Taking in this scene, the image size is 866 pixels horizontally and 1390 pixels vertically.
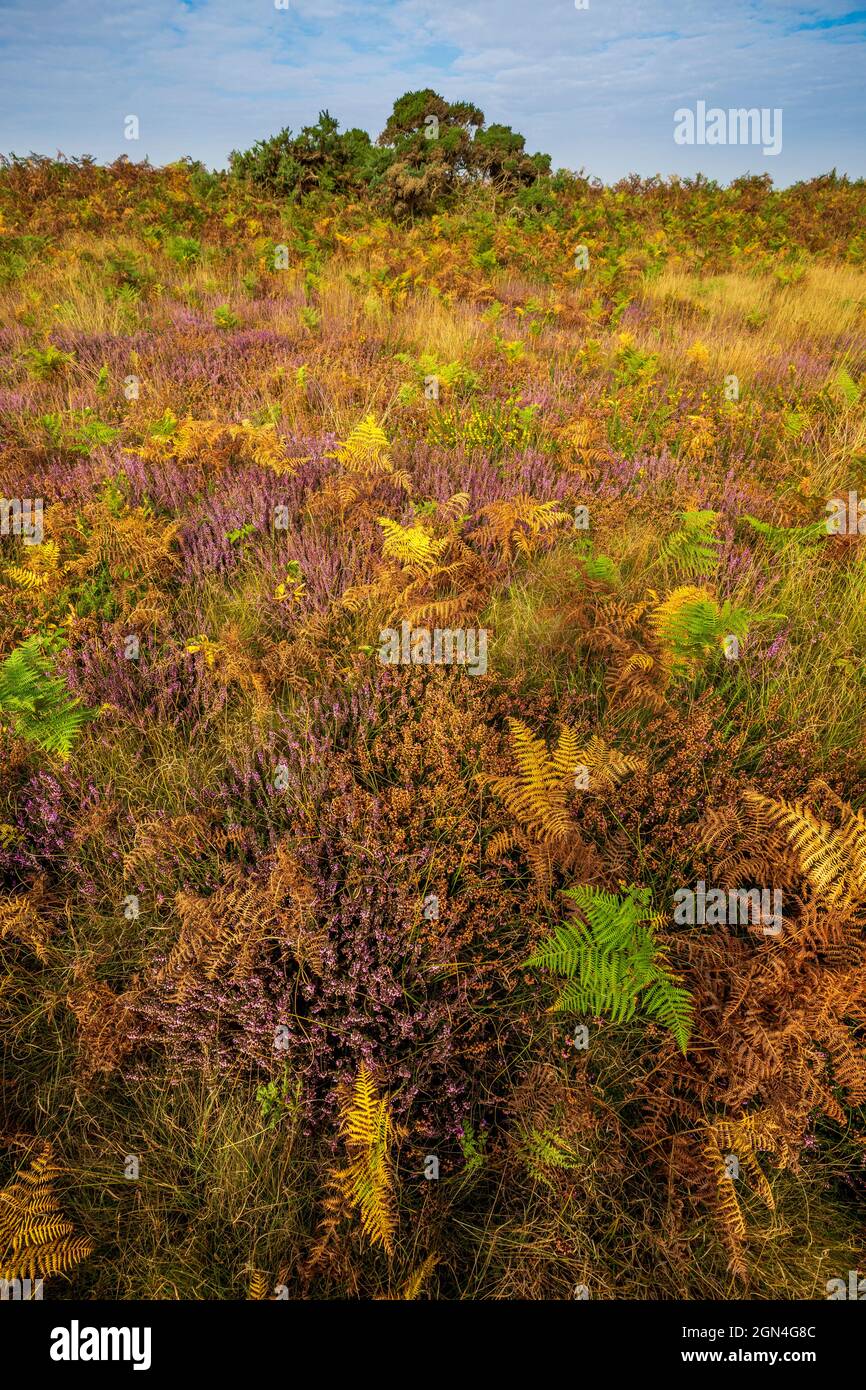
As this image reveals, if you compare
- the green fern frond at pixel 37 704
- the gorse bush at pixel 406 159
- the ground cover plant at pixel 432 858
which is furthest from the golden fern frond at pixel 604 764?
the gorse bush at pixel 406 159

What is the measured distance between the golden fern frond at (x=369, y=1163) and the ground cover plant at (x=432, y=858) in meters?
0.01

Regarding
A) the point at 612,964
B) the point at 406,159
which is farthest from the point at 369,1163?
the point at 406,159

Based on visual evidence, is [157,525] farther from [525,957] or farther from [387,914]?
[525,957]

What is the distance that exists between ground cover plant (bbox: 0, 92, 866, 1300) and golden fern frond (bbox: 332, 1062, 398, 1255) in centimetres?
1

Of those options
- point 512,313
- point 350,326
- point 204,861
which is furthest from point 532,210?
point 204,861

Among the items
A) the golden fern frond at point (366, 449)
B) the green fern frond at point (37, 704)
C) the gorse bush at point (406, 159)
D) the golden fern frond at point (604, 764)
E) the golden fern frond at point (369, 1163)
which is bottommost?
the golden fern frond at point (369, 1163)

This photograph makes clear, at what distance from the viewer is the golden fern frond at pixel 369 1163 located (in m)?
1.64

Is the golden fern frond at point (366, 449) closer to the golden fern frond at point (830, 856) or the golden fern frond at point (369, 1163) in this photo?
the golden fern frond at point (830, 856)

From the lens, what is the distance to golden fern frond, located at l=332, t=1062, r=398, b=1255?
1.64m

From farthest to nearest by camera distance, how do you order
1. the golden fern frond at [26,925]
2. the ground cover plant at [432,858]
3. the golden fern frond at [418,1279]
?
the golden fern frond at [26,925]
the ground cover plant at [432,858]
the golden fern frond at [418,1279]

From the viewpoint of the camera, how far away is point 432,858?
7.45ft

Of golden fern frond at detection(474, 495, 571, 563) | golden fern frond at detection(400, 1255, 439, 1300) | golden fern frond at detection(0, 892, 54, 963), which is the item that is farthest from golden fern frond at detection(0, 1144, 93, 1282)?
golden fern frond at detection(474, 495, 571, 563)

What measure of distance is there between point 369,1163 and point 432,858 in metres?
0.90

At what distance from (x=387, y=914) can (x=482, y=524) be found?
255 cm
